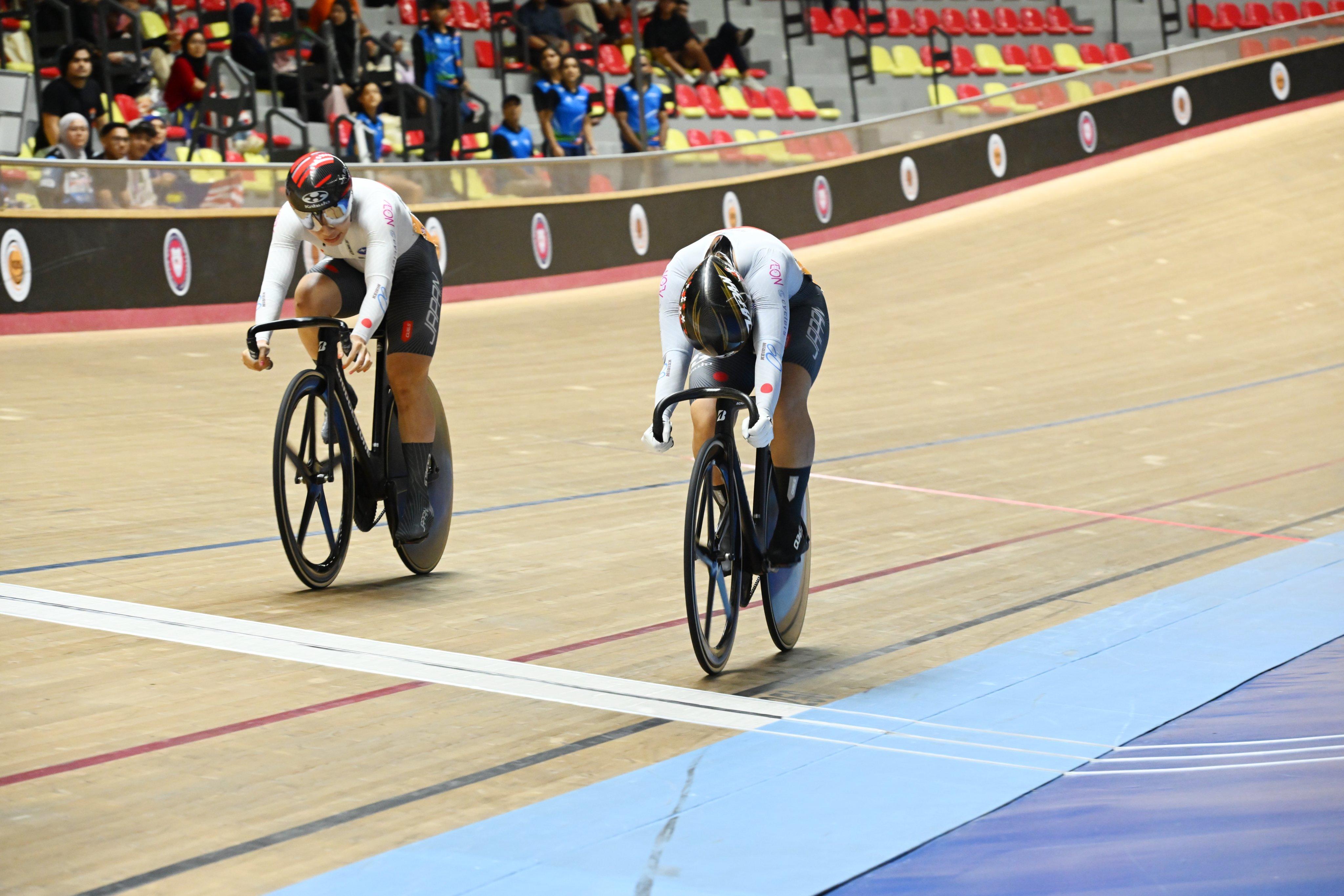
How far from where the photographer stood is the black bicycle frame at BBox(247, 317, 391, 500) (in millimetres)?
4273

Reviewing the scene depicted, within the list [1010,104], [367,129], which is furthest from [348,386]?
[1010,104]

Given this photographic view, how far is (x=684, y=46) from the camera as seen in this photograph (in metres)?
17.7

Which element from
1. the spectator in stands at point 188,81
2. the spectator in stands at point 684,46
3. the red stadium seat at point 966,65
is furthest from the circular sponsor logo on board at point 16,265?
the red stadium seat at point 966,65

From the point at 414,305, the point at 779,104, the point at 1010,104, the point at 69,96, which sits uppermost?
the point at 69,96

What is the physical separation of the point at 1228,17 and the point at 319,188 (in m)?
22.2

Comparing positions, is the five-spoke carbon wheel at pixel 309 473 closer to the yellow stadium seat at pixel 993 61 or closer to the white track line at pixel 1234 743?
the white track line at pixel 1234 743

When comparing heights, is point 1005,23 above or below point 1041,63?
above

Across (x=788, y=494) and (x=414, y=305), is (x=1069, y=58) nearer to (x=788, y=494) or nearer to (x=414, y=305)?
(x=414, y=305)

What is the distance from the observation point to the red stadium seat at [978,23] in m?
22.3

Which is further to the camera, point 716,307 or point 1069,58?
point 1069,58

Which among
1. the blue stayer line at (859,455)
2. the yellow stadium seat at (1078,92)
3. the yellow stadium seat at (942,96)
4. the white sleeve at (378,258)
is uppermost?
the yellow stadium seat at (942,96)

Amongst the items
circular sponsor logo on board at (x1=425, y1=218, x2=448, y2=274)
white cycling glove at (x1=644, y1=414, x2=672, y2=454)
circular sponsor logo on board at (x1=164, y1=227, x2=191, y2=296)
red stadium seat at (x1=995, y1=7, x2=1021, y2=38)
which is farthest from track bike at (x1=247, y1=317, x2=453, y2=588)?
red stadium seat at (x1=995, y1=7, x2=1021, y2=38)

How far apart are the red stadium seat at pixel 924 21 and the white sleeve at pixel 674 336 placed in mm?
18827

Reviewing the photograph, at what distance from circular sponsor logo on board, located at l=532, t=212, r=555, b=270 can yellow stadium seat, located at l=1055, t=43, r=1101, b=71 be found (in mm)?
12817
